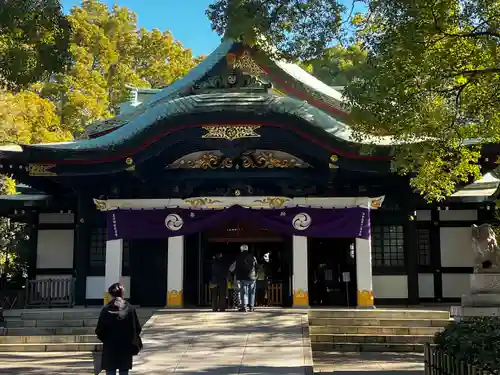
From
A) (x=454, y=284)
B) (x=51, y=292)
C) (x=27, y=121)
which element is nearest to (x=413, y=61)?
(x=454, y=284)

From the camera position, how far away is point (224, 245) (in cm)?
1828

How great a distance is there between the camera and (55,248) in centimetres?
1805

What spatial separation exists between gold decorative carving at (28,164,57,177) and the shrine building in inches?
1.5

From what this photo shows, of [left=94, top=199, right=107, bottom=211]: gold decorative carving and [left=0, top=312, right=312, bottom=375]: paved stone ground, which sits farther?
[left=94, top=199, right=107, bottom=211]: gold decorative carving

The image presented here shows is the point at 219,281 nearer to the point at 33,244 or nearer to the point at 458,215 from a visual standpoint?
the point at 33,244

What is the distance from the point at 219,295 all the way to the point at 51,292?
18.0 feet

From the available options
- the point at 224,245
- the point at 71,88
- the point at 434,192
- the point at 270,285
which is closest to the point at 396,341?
the point at 434,192

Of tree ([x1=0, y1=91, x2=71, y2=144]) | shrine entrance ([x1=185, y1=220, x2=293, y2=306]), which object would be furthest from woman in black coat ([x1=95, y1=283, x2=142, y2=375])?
tree ([x1=0, y1=91, x2=71, y2=144])

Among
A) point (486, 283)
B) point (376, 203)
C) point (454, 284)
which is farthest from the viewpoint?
point (454, 284)

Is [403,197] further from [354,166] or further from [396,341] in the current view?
[396,341]

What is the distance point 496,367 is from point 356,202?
9.43 m

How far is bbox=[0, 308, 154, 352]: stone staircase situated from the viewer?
12344mm

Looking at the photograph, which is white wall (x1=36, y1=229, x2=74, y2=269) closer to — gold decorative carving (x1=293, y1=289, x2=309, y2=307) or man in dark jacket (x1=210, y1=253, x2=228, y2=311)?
man in dark jacket (x1=210, y1=253, x2=228, y2=311)

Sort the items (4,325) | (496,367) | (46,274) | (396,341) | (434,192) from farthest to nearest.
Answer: (46,274), (4,325), (396,341), (434,192), (496,367)
